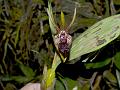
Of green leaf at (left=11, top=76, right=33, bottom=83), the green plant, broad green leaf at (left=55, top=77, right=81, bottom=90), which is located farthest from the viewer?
green leaf at (left=11, top=76, right=33, bottom=83)

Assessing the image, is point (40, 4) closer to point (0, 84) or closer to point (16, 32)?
point (16, 32)

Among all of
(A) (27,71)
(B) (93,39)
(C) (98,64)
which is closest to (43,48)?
(A) (27,71)

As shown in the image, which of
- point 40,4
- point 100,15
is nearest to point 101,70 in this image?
point 100,15

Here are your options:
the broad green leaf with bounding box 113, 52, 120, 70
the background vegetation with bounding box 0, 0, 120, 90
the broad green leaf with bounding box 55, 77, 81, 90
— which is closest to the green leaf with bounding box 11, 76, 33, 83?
the background vegetation with bounding box 0, 0, 120, 90

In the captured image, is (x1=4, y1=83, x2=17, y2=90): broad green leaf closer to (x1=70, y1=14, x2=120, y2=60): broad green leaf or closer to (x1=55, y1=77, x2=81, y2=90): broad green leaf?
(x1=55, y1=77, x2=81, y2=90): broad green leaf

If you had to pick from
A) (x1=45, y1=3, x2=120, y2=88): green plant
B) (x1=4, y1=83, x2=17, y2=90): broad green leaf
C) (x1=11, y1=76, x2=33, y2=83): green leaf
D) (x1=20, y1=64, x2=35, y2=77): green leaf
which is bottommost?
(x1=4, y1=83, x2=17, y2=90): broad green leaf

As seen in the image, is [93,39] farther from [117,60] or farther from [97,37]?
[117,60]
